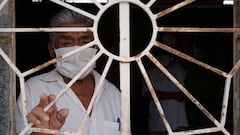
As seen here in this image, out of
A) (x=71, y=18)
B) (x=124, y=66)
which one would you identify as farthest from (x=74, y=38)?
(x=124, y=66)

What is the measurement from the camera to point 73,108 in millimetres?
1852

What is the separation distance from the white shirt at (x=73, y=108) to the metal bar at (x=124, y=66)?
36cm

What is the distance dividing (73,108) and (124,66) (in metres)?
0.43

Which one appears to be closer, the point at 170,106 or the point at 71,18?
the point at 71,18

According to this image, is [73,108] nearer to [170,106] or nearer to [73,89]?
[73,89]

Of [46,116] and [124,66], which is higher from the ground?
[124,66]

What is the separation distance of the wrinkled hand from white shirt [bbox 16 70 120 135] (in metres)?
0.30

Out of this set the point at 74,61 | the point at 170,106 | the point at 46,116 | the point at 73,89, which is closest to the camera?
the point at 46,116

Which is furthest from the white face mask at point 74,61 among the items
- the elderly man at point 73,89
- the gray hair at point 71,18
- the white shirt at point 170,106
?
the white shirt at point 170,106

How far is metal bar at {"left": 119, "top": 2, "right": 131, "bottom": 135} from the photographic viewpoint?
1.47m

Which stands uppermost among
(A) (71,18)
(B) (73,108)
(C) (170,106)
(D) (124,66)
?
(A) (71,18)

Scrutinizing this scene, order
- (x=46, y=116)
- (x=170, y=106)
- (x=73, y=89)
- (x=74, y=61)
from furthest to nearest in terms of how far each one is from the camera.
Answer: (x=170, y=106) → (x=73, y=89) → (x=74, y=61) → (x=46, y=116)

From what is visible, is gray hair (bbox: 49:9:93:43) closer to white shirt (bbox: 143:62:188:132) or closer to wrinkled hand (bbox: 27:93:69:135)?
wrinkled hand (bbox: 27:93:69:135)

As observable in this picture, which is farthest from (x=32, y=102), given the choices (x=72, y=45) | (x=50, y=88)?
(x=72, y=45)
